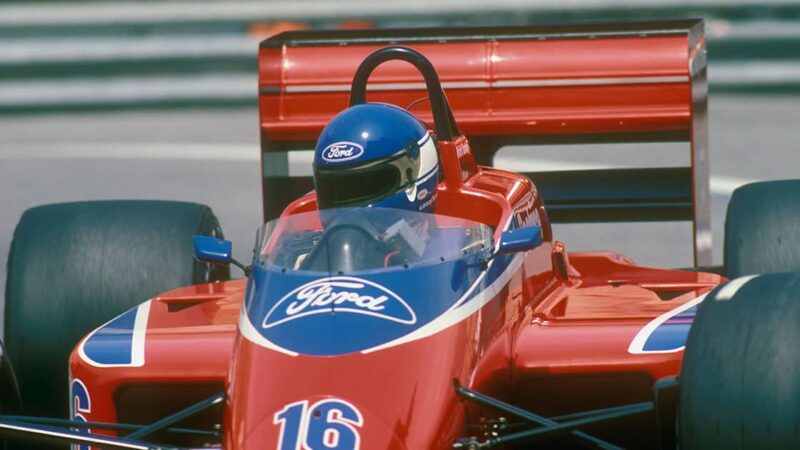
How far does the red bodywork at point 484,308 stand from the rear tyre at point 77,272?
0.71 ft

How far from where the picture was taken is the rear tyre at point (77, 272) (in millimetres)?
5625

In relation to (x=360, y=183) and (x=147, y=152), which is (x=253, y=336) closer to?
(x=360, y=183)

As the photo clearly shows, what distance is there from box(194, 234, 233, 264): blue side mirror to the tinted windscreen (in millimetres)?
307

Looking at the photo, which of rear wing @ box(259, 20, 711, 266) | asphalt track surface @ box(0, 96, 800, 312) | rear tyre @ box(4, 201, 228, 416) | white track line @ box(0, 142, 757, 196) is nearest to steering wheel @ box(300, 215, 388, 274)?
rear tyre @ box(4, 201, 228, 416)

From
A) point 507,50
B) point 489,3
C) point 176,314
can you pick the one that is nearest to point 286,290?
point 176,314

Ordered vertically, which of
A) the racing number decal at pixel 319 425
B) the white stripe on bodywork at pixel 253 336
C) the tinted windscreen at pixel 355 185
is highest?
the tinted windscreen at pixel 355 185

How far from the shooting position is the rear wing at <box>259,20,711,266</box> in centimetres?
681

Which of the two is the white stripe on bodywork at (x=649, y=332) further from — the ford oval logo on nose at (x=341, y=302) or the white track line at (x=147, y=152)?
the white track line at (x=147, y=152)

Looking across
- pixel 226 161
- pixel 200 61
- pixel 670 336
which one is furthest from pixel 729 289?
pixel 200 61

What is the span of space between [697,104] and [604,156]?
484cm

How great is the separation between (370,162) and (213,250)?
52 centimetres

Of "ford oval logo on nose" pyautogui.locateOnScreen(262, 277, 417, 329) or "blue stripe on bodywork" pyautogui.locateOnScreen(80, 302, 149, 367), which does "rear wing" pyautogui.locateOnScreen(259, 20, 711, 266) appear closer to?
"blue stripe on bodywork" pyautogui.locateOnScreen(80, 302, 149, 367)

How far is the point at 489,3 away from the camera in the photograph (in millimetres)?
13906

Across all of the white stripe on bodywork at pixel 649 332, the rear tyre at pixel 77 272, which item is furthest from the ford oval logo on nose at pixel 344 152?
the rear tyre at pixel 77 272
